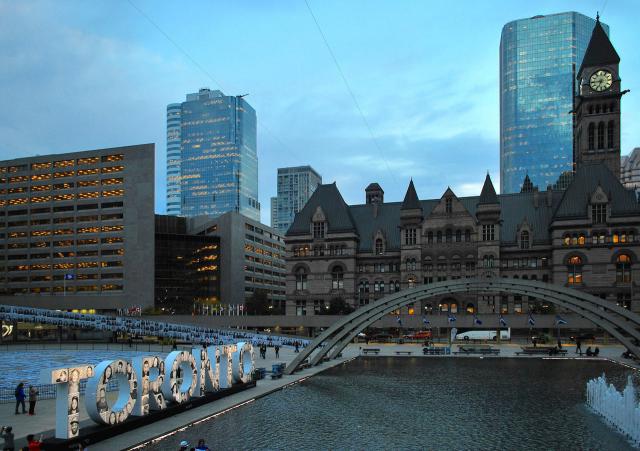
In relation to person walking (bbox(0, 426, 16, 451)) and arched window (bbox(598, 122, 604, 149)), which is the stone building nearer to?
arched window (bbox(598, 122, 604, 149))

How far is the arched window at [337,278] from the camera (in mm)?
114938

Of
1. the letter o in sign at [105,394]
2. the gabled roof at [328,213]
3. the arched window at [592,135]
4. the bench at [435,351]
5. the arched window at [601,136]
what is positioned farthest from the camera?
the gabled roof at [328,213]

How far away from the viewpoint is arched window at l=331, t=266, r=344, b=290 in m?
115

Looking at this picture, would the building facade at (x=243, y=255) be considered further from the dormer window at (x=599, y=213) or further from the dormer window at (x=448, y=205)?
the dormer window at (x=599, y=213)

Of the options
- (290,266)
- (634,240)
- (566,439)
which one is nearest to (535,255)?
(634,240)

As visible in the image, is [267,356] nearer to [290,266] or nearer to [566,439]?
[566,439]

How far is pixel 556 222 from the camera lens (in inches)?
4021

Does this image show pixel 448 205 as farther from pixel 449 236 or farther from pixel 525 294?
pixel 525 294

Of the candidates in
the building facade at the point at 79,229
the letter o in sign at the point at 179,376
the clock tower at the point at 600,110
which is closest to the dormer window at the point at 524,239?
the clock tower at the point at 600,110

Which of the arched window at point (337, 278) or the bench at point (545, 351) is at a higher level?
the arched window at point (337, 278)

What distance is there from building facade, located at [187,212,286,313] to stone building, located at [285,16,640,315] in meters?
37.4

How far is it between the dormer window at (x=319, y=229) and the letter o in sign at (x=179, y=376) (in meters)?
84.0

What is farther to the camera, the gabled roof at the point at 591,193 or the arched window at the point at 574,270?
the gabled roof at the point at 591,193

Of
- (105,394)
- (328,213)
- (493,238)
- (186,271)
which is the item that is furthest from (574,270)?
(186,271)
